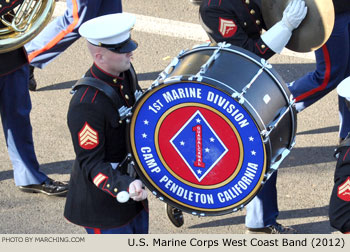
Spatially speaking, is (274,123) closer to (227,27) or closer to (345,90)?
(345,90)

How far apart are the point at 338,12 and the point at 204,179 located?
7.09ft

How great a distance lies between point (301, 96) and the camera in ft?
19.3

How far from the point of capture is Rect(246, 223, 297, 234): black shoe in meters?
5.01

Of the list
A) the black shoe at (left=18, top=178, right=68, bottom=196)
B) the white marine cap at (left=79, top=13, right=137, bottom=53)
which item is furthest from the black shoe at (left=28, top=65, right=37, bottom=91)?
the white marine cap at (left=79, top=13, right=137, bottom=53)

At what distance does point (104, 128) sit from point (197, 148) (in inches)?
18.6

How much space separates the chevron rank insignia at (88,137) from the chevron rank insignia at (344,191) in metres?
1.23

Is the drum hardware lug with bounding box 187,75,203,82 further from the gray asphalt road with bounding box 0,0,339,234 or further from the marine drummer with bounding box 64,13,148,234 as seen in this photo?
the gray asphalt road with bounding box 0,0,339,234

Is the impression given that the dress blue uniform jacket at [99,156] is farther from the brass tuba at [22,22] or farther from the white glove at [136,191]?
the brass tuba at [22,22]

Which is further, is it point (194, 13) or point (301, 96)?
point (194, 13)

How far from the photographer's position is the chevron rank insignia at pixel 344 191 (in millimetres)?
3820

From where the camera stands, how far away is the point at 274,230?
503 cm

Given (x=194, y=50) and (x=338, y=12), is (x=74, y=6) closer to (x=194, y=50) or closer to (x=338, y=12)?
(x=338, y=12)

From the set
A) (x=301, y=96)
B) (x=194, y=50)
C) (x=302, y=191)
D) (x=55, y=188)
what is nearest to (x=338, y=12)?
(x=301, y=96)

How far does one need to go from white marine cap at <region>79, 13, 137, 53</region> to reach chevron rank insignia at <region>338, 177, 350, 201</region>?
1244 mm
